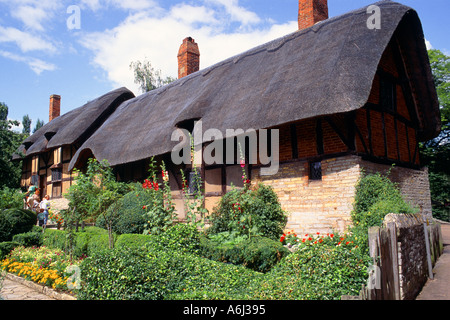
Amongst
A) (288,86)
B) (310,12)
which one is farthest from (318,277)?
(310,12)

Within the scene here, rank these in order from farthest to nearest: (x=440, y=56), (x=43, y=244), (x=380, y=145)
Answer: (x=440, y=56) → (x=43, y=244) → (x=380, y=145)

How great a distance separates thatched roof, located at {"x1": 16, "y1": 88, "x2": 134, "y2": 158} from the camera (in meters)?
16.4

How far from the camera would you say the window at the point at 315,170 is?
27.8 ft

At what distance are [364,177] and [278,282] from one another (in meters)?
3.90

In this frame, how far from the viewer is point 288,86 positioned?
8.78 meters

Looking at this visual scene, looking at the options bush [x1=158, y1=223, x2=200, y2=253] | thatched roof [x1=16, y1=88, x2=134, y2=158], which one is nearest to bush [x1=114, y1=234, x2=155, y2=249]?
bush [x1=158, y1=223, x2=200, y2=253]

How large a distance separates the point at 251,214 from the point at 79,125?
11.3 metres

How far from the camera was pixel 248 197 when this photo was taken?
8234 mm

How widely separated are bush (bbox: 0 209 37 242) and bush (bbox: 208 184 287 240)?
20.5 ft

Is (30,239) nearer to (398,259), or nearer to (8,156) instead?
(398,259)

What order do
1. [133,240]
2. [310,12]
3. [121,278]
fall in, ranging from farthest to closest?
[310,12]
[133,240]
[121,278]

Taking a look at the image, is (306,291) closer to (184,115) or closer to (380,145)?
(380,145)

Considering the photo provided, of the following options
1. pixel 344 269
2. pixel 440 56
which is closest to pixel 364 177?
pixel 344 269

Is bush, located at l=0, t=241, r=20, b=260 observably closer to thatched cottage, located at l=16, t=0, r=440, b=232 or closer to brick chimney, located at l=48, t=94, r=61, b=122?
thatched cottage, located at l=16, t=0, r=440, b=232
